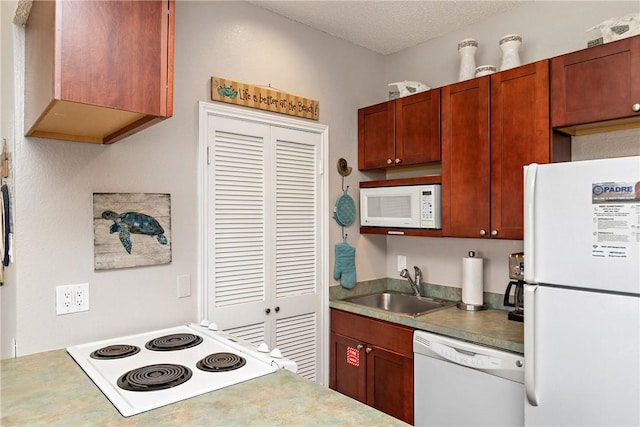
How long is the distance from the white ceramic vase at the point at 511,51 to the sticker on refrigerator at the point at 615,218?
1095 millimetres

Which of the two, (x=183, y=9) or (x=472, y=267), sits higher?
(x=183, y=9)

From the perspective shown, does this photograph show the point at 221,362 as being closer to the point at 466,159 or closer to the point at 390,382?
the point at 390,382

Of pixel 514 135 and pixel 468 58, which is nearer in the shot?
pixel 514 135

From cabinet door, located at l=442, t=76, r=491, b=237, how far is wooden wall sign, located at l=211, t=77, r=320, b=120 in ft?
2.86

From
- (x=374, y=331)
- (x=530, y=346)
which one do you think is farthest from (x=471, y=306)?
(x=530, y=346)

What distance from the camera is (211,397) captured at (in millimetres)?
1386

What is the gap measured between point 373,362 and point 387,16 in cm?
218

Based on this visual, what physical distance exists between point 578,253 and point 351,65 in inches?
82.2

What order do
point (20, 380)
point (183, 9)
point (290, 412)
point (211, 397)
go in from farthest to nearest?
point (183, 9) → point (20, 380) → point (211, 397) → point (290, 412)

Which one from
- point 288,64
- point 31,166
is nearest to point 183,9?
point 288,64

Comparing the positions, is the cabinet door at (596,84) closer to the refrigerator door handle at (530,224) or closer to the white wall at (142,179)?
the refrigerator door handle at (530,224)

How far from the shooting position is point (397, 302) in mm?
3127

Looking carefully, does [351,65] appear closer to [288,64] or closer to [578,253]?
[288,64]

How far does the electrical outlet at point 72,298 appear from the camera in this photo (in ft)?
6.14
